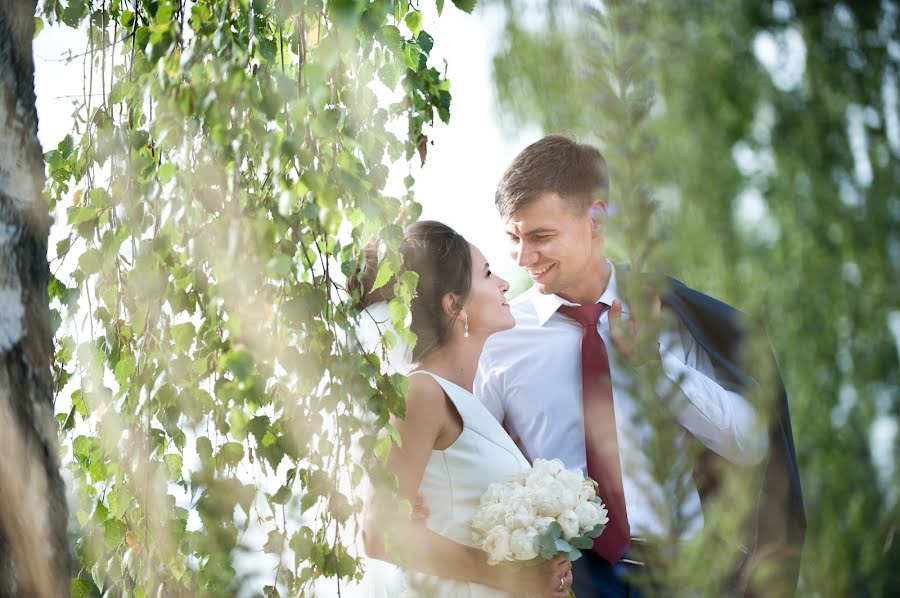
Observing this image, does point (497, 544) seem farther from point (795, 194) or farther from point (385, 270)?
point (795, 194)

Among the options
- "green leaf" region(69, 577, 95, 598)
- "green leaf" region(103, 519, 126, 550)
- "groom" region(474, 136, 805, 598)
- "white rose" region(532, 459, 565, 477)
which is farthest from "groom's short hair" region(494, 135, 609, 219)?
"green leaf" region(69, 577, 95, 598)

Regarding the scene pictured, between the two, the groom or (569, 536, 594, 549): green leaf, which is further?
the groom

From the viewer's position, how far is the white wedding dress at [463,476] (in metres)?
2.43

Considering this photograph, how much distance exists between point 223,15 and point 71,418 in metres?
1.01

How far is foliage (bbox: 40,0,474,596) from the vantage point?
5.38 feet

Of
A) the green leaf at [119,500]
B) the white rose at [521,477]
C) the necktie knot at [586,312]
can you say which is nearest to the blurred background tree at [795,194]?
the green leaf at [119,500]

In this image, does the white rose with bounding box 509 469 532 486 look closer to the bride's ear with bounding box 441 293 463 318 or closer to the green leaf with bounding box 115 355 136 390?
the bride's ear with bounding box 441 293 463 318

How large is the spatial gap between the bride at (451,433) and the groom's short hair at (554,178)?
387mm

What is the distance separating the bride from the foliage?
0.32 metres

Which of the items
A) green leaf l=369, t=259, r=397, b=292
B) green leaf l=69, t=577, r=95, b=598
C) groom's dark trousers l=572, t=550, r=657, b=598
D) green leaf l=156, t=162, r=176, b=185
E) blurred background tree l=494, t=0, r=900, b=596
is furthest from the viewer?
groom's dark trousers l=572, t=550, r=657, b=598

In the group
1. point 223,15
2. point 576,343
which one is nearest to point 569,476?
point 576,343

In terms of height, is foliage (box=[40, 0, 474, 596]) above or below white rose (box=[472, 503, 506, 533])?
above

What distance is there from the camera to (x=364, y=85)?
184cm

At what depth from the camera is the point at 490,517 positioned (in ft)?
7.47
